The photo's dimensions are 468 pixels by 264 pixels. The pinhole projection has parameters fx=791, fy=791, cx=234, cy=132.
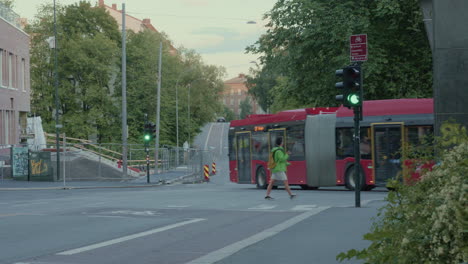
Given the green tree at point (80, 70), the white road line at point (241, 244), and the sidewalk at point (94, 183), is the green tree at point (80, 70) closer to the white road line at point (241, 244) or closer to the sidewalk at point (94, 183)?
the sidewalk at point (94, 183)

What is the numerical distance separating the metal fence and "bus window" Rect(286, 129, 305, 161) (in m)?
12.2

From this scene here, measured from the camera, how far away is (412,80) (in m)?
35.0

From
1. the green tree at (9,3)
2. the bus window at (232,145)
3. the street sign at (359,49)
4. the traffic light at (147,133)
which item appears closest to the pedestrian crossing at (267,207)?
the street sign at (359,49)

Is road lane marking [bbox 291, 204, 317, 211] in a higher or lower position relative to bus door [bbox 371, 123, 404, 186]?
lower

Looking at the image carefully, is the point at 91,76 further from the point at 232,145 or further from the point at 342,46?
the point at 342,46

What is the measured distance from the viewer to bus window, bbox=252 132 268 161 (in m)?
32.2

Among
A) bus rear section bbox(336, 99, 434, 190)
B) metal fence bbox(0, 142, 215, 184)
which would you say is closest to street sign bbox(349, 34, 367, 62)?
bus rear section bbox(336, 99, 434, 190)

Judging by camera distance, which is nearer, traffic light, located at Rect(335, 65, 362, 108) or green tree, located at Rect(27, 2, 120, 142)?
traffic light, located at Rect(335, 65, 362, 108)

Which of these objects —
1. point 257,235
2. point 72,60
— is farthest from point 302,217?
point 72,60

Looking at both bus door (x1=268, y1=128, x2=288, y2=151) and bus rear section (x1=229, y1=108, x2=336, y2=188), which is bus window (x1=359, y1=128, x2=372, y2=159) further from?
bus door (x1=268, y1=128, x2=288, y2=151)

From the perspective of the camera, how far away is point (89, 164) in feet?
145

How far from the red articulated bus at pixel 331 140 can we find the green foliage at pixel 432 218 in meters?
Result: 19.1

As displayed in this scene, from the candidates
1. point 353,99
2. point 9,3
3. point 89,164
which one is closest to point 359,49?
point 353,99

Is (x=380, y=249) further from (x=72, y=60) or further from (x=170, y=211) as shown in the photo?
(x=72, y=60)
